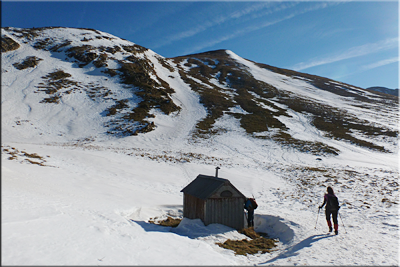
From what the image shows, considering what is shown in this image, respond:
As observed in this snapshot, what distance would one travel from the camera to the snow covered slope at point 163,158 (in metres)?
9.08

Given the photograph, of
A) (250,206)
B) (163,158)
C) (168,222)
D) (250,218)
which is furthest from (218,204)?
(163,158)

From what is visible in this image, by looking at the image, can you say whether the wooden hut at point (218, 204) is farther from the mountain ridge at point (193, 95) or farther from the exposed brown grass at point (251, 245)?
the mountain ridge at point (193, 95)

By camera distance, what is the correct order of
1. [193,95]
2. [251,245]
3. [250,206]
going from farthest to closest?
[193,95] < [250,206] < [251,245]

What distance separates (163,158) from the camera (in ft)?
92.0

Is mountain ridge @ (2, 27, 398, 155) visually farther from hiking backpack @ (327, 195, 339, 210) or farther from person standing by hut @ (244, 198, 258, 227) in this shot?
person standing by hut @ (244, 198, 258, 227)

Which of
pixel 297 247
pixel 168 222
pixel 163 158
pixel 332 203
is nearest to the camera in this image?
pixel 297 247

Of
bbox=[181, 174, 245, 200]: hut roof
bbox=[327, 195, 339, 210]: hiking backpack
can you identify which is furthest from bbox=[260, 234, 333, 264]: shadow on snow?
bbox=[181, 174, 245, 200]: hut roof

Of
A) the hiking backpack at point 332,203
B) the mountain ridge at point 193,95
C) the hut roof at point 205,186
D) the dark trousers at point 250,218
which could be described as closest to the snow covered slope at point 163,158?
the mountain ridge at point 193,95

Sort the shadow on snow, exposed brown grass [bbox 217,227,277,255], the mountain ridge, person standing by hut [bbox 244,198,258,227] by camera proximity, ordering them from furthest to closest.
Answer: the mountain ridge
person standing by hut [bbox 244,198,258,227]
exposed brown grass [bbox 217,227,277,255]
the shadow on snow

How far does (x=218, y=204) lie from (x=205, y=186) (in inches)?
48.1

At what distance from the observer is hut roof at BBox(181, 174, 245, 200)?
1265 centimetres

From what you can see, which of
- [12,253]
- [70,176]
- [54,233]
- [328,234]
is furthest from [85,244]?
[70,176]

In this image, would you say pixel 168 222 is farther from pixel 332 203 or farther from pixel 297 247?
pixel 332 203

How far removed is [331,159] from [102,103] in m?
42.4
